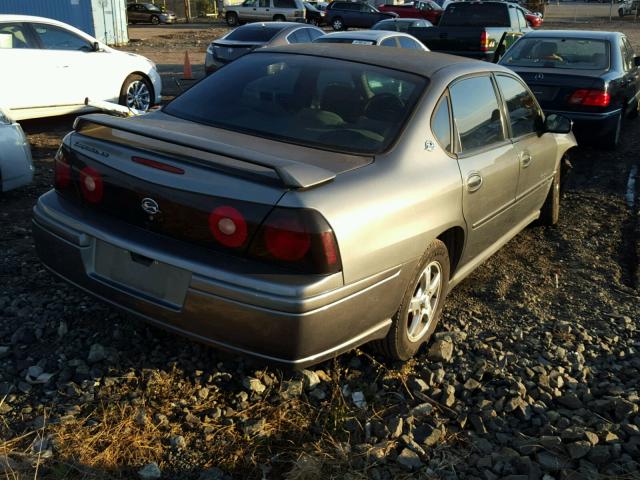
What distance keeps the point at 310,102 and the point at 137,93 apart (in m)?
7.02

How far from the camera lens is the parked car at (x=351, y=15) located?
30719 millimetres

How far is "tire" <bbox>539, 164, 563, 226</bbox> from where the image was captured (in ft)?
17.6

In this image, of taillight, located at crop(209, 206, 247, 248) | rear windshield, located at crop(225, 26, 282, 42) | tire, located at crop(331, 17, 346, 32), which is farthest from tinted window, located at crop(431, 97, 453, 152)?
tire, located at crop(331, 17, 346, 32)

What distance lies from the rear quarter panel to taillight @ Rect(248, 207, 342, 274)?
0.04 m

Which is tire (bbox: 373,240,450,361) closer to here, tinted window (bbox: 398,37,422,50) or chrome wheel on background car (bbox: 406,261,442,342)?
chrome wheel on background car (bbox: 406,261,442,342)

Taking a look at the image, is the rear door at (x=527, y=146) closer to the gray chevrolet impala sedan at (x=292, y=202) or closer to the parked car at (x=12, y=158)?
the gray chevrolet impala sedan at (x=292, y=202)

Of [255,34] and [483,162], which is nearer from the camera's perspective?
[483,162]

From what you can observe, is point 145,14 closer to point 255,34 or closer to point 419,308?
point 255,34

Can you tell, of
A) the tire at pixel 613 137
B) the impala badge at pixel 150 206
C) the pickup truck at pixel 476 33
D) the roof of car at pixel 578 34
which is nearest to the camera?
the impala badge at pixel 150 206

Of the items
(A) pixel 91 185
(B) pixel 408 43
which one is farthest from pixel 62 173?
(B) pixel 408 43

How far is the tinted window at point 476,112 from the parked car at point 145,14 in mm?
36037


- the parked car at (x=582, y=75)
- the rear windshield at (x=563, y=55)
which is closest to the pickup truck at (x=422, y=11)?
the parked car at (x=582, y=75)

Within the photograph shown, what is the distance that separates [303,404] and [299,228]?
3.09 feet

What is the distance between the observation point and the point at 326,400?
3.04 m
